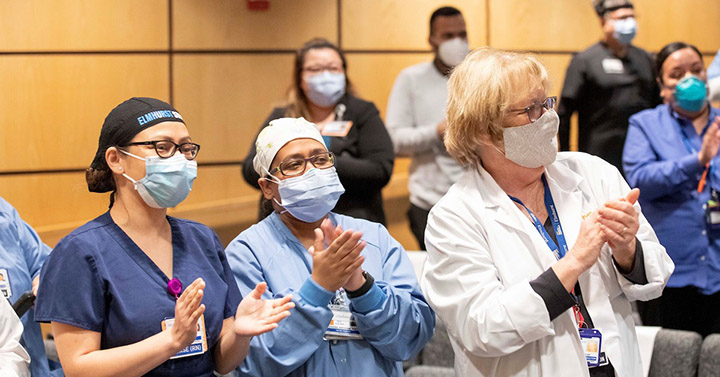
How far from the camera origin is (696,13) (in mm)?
6629

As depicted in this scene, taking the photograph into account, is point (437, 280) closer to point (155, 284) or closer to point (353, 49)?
point (155, 284)

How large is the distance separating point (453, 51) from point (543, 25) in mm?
2027

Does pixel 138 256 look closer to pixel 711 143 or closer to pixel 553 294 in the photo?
pixel 553 294

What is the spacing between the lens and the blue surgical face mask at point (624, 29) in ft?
15.2

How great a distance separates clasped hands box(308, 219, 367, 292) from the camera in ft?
6.96

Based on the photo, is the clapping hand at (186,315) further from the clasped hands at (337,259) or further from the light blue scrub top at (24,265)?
the light blue scrub top at (24,265)

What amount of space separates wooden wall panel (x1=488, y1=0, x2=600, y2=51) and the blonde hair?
4.04 meters

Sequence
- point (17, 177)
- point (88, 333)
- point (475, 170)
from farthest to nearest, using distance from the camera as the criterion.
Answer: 1. point (17, 177)
2. point (475, 170)
3. point (88, 333)

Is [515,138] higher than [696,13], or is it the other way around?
[696,13]

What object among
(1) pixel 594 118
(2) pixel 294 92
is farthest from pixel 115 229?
(1) pixel 594 118

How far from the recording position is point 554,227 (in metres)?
2.16

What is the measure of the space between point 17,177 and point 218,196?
1273 millimetres

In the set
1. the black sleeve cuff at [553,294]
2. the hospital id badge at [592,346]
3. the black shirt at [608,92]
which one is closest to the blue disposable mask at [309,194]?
the black sleeve cuff at [553,294]

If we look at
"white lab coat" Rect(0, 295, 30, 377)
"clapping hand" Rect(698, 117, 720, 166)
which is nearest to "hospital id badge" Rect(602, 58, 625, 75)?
"clapping hand" Rect(698, 117, 720, 166)
